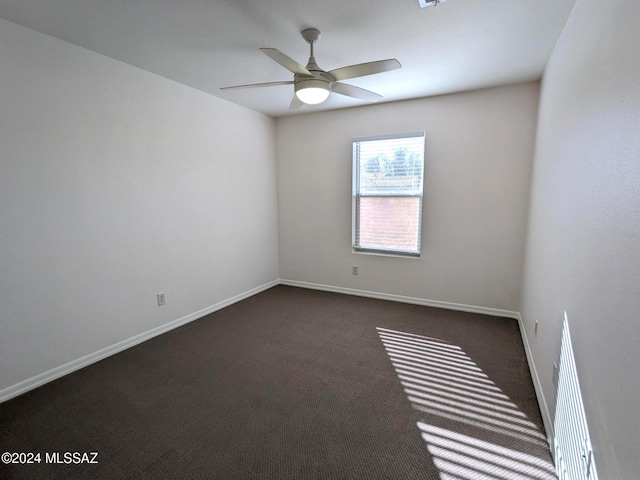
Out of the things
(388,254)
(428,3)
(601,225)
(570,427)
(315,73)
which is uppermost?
(428,3)

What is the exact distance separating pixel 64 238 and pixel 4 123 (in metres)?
0.83

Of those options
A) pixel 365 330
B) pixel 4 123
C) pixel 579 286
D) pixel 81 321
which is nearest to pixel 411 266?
pixel 365 330

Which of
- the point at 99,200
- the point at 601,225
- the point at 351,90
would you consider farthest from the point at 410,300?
the point at 99,200

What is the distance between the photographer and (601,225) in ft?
3.81

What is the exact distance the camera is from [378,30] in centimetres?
216

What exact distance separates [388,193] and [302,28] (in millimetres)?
2240

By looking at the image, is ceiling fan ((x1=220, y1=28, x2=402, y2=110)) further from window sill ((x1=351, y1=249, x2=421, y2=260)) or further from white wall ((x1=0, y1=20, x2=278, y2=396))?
window sill ((x1=351, y1=249, x2=421, y2=260))

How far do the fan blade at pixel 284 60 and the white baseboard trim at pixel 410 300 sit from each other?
9.46 feet

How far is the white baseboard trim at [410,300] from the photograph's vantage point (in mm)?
3535

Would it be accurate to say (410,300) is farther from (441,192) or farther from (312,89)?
(312,89)

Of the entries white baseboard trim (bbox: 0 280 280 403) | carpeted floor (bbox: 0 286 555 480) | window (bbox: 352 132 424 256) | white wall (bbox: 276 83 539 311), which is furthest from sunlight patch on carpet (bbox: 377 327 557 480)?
white baseboard trim (bbox: 0 280 280 403)

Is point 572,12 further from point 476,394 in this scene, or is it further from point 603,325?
point 476,394

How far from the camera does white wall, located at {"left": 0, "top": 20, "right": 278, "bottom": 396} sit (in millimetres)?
2141

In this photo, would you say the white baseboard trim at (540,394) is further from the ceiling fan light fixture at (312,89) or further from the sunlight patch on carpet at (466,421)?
the ceiling fan light fixture at (312,89)
